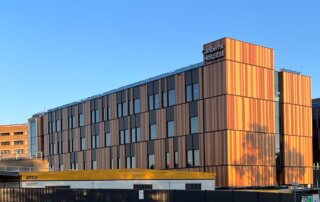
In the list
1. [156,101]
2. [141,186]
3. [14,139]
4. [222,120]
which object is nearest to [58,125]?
[156,101]

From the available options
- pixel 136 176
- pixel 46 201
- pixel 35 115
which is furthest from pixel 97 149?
pixel 46 201

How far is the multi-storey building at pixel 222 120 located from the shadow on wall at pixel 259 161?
0.11 metres

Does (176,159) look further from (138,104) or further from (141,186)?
(141,186)

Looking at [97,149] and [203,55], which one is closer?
[203,55]

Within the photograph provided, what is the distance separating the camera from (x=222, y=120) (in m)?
63.5

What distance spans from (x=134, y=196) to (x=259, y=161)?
33932 mm

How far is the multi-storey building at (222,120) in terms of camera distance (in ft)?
209

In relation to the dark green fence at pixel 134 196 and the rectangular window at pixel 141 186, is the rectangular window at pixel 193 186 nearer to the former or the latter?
the rectangular window at pixel 141 186

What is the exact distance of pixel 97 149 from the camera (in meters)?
87.5

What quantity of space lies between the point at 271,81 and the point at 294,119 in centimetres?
669

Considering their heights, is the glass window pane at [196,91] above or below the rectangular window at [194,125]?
above

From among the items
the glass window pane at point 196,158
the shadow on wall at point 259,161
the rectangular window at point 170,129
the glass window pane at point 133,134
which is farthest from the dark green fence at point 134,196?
the glass window pane at point 133,134

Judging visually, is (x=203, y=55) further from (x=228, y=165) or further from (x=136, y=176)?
(x=136, y=176)

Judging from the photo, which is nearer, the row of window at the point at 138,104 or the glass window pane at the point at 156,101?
the row of window at the point at 138,104
